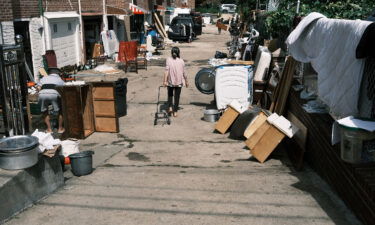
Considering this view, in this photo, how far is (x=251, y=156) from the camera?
25.8 feet

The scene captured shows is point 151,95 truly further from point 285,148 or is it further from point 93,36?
point 93,36

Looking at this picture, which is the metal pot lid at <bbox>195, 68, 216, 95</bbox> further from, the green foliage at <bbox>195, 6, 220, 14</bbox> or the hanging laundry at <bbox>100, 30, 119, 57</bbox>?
the green foliage at <bbox>195, 6, 220, 14</bbox>

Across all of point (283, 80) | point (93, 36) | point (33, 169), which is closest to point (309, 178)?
point (283, 80)

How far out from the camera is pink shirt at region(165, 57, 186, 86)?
1068 cm

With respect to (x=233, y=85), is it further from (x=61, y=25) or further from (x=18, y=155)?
(x=61, y=25)

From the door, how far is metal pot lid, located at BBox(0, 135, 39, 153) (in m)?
12.2

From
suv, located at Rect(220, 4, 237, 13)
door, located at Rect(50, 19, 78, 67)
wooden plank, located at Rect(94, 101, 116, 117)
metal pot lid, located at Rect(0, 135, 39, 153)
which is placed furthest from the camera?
suv, located at Rect(220, 4, 237, 13)

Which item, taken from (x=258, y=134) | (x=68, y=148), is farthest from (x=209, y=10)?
(x=68, y=148)

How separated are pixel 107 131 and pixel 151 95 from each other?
181 inches

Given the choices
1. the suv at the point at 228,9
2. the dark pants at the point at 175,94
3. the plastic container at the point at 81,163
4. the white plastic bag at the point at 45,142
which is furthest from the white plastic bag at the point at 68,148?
the suv at the point at 228,9

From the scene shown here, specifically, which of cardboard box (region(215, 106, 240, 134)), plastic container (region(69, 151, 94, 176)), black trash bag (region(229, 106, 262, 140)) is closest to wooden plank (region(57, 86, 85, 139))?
plastic container (region(69, 151, 94, 176))

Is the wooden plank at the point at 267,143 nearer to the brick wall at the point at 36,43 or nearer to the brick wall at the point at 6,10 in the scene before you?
the brick wall at the point at 6,10

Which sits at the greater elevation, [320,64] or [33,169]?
[320,64]

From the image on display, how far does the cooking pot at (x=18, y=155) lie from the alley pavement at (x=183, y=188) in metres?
0.62
